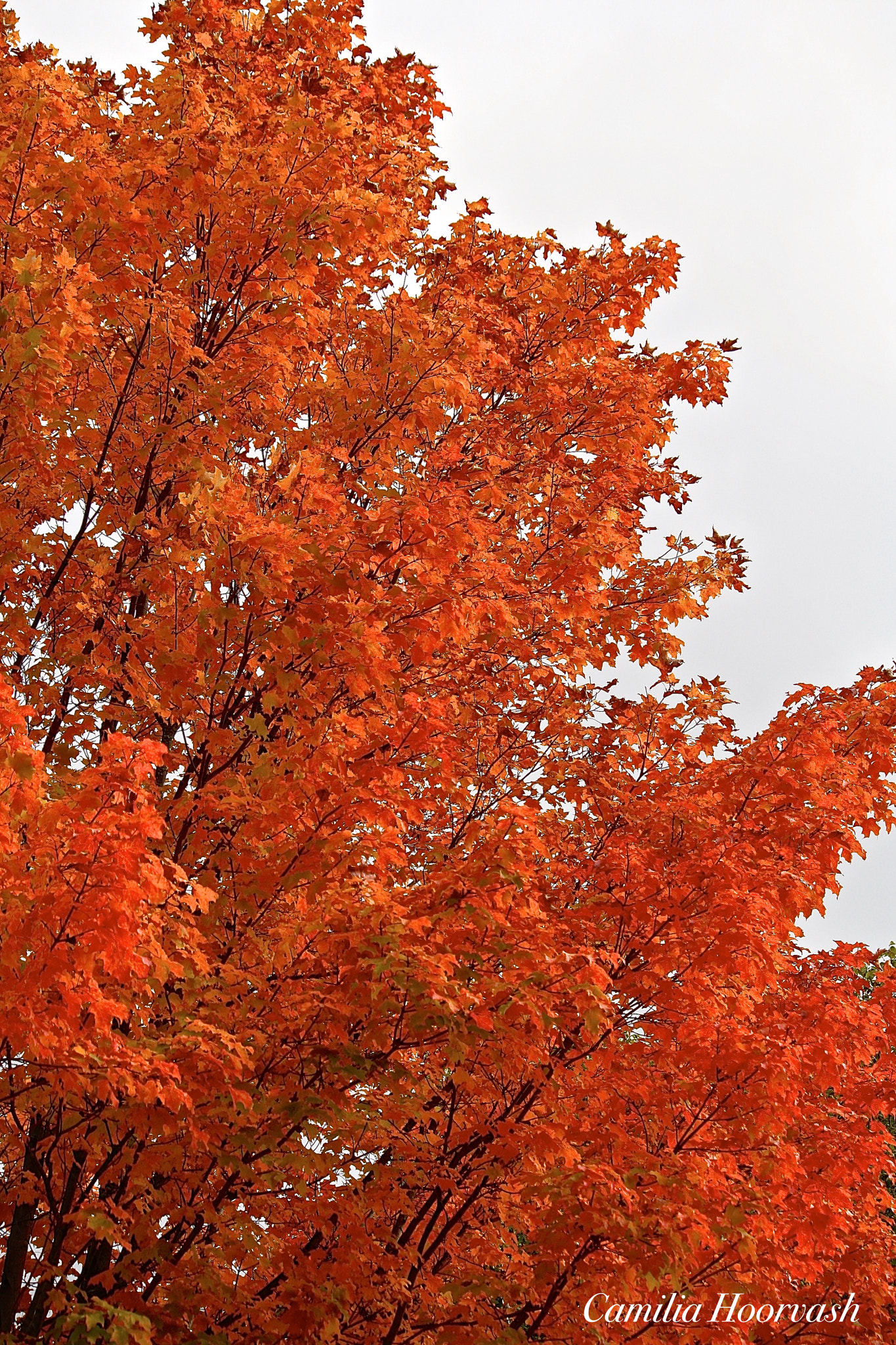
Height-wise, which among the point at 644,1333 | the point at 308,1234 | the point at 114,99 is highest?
the point at 114,99

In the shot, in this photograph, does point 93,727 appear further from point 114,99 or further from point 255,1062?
point 114,99

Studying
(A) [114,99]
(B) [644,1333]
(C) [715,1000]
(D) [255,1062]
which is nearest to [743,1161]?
(B) [644,1333]

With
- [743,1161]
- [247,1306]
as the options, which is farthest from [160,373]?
[743,1161]

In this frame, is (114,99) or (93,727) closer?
(93,727)

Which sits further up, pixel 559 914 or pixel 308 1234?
pixel 559 914

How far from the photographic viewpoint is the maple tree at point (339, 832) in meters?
4.48

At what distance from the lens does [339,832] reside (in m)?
4.67

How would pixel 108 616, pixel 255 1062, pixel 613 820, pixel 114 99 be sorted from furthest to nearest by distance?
pixel 114 99, pixel 613 820, pixel 108 616, pixel 255 1062

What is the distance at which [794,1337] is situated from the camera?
6.69m

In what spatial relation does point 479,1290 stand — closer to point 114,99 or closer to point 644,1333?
point 644,1333

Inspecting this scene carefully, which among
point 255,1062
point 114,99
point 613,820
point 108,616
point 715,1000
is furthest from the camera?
point 114,99

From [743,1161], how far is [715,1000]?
135 centimetres

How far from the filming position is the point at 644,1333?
18.5 feet

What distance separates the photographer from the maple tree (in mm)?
4484
